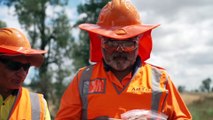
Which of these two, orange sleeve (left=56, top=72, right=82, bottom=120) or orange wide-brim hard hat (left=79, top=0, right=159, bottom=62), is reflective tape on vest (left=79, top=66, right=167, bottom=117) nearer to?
orange sleeve (left=56, top=72, right=82, bottom=120)

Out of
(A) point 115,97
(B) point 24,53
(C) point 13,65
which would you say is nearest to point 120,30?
(A) point 115,97

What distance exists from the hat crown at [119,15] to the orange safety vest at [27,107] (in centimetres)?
96

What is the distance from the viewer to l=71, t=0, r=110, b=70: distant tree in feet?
→ 104

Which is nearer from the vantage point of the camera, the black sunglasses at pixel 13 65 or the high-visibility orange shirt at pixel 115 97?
the high-visibility orange shirt at pixel 115 97

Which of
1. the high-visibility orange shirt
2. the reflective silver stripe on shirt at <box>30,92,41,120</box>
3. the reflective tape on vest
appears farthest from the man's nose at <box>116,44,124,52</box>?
the reflective silver stripe on shirt at <box>30,92,41,120</box>

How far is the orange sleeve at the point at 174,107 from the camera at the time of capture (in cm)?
444

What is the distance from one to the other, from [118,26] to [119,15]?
105 mm

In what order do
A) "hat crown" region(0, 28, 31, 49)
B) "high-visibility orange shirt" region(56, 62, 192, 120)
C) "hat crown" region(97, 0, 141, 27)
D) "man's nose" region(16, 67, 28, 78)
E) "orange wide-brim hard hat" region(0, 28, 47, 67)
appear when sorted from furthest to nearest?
"hat crown" region(0, 28, 31, 49) < "orange wide-brim hard hat" region(0, 28, 47, 67) < "man's nose" region(16, 67, 28, 78) < "hat crown" region(97, 0, 141, 27) < "high-visibility orange shirt" region(56, 62, 192, 120)

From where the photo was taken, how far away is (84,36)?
1275 inches

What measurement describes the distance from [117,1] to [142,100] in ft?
3.08

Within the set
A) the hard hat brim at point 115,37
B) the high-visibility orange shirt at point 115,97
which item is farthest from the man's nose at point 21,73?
the hard hat brim at point 115,37

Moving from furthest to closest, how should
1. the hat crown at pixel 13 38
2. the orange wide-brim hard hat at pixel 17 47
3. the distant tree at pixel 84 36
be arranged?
the distant tree at pixel 84 36
the hat crown at pixel 13 38
the orange wide-brim hard hat at pixel 17 47

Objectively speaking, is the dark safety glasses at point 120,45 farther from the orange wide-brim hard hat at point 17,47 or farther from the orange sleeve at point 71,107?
the orange wide-brim hard hat at point 17,47

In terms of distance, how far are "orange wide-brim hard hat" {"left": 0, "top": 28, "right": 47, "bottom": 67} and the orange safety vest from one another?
0.31 metres
